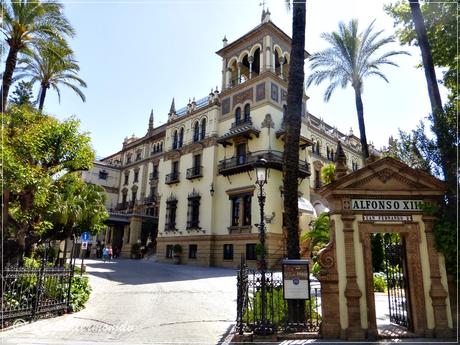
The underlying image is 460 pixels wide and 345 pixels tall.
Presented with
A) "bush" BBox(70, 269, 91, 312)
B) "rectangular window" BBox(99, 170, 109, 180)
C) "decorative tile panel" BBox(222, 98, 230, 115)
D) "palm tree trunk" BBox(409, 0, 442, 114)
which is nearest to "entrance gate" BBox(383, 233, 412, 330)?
"palm tree trunk" BBox(409, 0, 442, 114)

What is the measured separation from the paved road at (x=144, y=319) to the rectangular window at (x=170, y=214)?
1688cm

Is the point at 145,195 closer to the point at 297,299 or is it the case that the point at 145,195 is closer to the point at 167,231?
the point at 167,231

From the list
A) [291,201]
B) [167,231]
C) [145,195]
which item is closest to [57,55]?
[291,201]

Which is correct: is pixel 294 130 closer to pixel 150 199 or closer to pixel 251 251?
pixel 251 251

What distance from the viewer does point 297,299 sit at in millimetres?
7570

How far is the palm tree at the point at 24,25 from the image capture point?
47.8ft

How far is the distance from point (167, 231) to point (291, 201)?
26.2 metres

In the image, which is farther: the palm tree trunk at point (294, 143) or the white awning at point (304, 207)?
the white awning at point (304, 207)

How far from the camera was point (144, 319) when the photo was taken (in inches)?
382

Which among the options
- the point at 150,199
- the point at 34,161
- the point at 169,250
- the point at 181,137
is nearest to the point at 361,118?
the point at 34,161

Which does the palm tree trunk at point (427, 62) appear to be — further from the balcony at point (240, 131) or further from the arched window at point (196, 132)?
the arched window at point (196, 132)

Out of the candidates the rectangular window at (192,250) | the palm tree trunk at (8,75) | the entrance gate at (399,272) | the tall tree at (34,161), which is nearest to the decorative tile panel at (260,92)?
the rectangular window at (192,250)

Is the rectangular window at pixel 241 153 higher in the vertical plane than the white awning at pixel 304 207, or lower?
higher

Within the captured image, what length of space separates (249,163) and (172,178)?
10350mm
